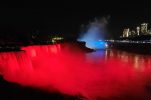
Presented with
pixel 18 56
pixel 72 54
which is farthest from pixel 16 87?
pixel 72 54

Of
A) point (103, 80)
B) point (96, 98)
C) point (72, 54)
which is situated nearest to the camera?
point (96, 98)

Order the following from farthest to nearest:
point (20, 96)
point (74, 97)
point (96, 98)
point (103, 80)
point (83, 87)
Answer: point (103, 80) → point (83, 87) → point (96, 98) → point (74, 97) → point (20, 96)

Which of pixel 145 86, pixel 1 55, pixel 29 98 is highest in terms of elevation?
pixel 1 55

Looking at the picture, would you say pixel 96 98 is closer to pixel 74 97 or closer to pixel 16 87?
pixel 74 97

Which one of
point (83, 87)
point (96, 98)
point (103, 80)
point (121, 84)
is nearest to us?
point (96, 98)

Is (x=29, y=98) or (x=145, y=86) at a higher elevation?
(x=29, y=98)

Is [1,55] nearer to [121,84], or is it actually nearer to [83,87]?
[83,87]

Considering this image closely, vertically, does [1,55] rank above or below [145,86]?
above

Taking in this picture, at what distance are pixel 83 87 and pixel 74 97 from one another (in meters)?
11.2

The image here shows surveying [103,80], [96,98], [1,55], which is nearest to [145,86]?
[103,80]

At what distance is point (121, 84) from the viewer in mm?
39188

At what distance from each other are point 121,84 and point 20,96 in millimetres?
19757

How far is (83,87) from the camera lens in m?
36.2

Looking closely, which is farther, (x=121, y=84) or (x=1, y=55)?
(x=121, y=84)
